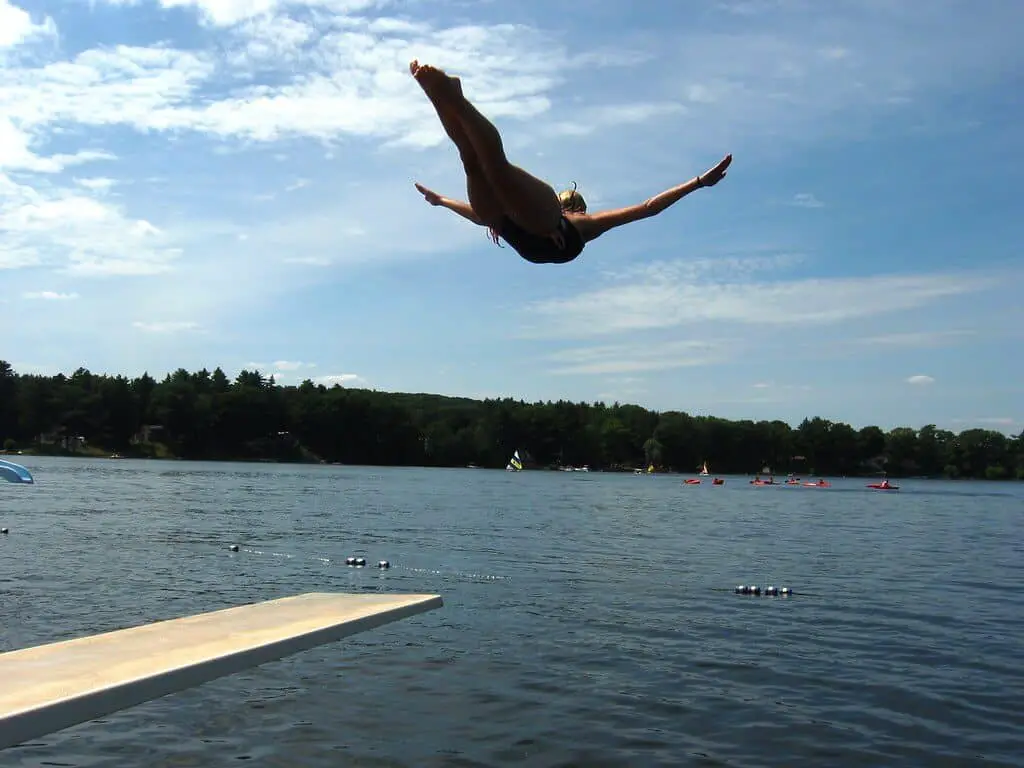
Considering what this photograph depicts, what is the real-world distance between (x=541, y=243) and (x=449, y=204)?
4.17ft

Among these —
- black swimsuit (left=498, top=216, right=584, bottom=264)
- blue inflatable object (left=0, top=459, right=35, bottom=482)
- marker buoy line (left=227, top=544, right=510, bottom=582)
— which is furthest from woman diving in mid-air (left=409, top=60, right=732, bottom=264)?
marker buoy line (left=227, top=544, right=510, bottom=582)

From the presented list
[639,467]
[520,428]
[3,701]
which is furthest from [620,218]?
[639,467]

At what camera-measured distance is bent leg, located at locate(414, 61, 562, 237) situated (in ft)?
15.3

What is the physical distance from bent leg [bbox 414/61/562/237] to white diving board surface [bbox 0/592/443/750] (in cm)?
418

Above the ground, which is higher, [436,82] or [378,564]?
[436,82]

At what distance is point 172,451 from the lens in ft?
498

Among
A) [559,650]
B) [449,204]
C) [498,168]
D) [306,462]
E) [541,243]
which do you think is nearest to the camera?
[498,168]

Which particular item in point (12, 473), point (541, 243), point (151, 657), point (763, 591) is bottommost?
point (763, 591)

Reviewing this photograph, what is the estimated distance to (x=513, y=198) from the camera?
17.3 ft

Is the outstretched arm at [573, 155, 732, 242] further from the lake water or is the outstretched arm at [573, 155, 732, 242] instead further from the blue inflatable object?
the blue inflatable object

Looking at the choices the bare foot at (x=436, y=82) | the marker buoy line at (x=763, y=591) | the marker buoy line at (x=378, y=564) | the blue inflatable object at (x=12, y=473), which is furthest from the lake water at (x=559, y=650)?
the bare foot at (x=436, y=82)

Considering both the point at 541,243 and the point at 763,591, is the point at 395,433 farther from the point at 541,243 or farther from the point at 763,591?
the point at 541,243

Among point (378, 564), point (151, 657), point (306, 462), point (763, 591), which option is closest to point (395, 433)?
point (306, 462)

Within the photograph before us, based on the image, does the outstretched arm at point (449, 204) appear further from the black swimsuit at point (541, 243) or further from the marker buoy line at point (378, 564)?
the marker buoy line at point (378, 564)
